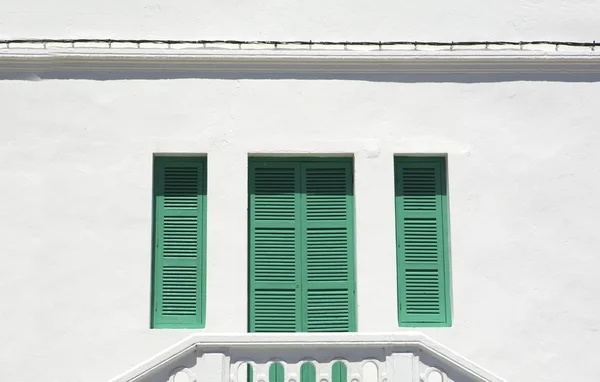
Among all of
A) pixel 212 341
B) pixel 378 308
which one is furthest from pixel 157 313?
pixel 378 308

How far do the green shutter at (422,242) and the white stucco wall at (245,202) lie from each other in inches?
7.9

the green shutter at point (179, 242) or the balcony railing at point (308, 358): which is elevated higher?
the green shutter at point (179, 242)

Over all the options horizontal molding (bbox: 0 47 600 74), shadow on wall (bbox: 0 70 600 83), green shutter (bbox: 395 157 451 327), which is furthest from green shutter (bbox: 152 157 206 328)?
green shutter (bbox: 395 157 451 327)

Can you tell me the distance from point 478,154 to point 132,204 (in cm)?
369

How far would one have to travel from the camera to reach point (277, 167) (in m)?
10.2

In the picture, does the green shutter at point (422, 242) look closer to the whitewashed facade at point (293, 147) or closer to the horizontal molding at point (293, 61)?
the whitewashed facade at point (293, 147)

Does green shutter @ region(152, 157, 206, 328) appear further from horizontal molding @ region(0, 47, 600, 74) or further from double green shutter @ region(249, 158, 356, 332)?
horizontal molding @ region(0, 47, 600, 74)

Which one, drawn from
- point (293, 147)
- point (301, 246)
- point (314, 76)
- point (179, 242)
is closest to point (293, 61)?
point (314, 76)

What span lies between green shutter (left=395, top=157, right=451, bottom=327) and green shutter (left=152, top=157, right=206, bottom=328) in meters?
2.11

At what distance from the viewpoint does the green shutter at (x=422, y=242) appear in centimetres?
995

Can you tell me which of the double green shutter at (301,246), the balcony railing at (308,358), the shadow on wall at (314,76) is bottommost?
the balcony railing at (308,358)
